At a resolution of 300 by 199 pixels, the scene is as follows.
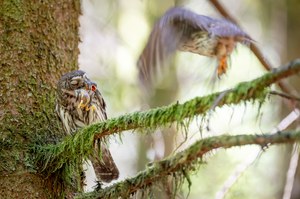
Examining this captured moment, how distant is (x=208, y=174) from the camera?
573cm

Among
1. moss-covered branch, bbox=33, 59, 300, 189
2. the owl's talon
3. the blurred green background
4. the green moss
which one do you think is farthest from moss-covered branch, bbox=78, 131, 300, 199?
the blurred green background

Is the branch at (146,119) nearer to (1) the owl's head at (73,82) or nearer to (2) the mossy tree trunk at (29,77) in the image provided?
(2) the mossy tree trunk at (29,77)

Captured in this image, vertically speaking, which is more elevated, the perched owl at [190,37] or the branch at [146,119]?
the perched owl at [190,37]

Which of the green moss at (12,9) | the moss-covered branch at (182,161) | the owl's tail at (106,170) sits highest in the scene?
the green moss at (12,9)

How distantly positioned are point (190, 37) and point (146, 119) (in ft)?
4.69

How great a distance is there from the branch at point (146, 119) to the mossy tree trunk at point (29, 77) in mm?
87

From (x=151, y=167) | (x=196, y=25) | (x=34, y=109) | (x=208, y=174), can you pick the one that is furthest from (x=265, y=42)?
(x=151, y=167)

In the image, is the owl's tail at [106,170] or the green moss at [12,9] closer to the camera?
the green moss at [12,9]

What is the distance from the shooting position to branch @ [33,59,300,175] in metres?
1.64

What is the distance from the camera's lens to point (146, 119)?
6.46ft

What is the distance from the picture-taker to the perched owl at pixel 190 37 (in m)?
3.04

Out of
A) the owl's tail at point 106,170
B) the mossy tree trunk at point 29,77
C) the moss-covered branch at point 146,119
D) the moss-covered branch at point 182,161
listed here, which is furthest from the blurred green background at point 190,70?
the moss-covered branch at point 182,161

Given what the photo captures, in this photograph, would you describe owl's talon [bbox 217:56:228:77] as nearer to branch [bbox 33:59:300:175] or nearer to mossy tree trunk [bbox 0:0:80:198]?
mossy tree trunk [bbox 0:0:80:198]

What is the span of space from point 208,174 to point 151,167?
12.6 ft
